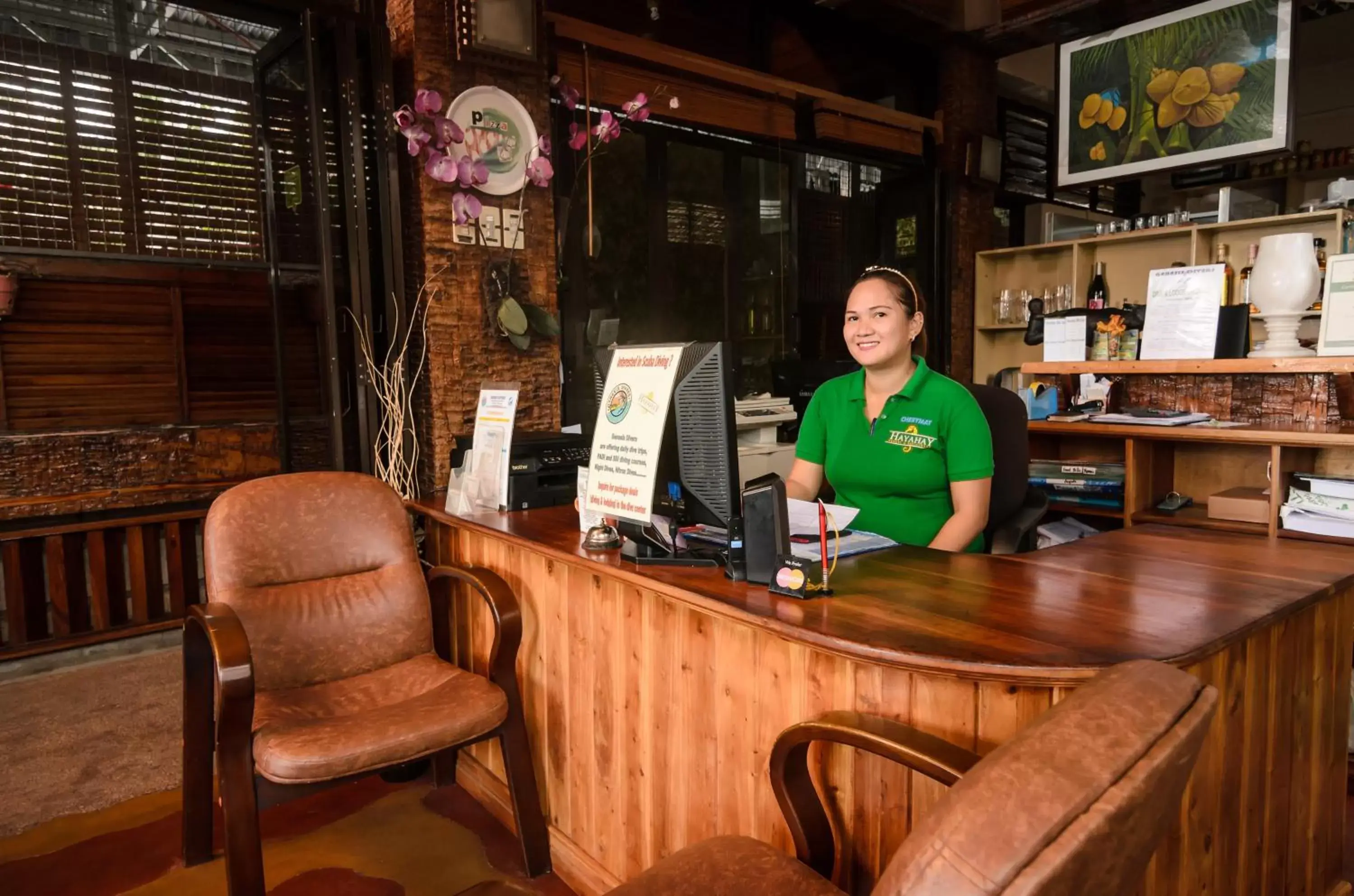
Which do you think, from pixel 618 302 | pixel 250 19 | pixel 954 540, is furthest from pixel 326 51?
pixel 954 540

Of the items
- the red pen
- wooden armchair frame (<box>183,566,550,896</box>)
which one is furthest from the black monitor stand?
wooden armchair frame (<box>183,566,550,896</box>)

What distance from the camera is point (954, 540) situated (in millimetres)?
2184

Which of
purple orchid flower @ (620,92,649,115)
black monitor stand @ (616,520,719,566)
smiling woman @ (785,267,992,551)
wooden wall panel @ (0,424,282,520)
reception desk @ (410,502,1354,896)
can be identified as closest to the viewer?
reception desk @ (410,502,1354,896)

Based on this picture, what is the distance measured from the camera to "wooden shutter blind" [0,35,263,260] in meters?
3.18

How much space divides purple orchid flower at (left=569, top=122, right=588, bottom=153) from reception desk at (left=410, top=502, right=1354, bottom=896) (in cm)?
216

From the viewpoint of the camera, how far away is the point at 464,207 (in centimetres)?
331

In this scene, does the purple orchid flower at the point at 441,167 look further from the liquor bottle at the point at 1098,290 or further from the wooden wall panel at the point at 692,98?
the liquor bottle at the point at 1098,290

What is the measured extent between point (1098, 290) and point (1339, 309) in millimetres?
2670

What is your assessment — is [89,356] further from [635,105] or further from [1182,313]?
[1182,313]

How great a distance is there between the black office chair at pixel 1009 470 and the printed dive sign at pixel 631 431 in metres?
1.27

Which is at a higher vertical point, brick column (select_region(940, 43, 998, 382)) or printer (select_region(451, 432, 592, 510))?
brick column (select_region(940, 43, 998, 382))

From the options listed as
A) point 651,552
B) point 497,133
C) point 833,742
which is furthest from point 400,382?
point 833,742

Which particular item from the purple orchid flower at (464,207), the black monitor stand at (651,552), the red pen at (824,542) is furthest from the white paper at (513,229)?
the red pen at (824,542)

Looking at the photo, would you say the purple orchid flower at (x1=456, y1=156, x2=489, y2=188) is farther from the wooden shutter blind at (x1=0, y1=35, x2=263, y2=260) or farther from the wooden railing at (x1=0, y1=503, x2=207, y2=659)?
the wooden railing at (x1=0, y1=503, x2=207, y2=659)
